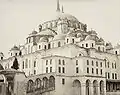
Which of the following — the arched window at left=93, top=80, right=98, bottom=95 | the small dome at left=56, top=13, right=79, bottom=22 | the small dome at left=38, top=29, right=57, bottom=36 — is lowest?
the arched window at left=93, top=80, right=98, bottom=95

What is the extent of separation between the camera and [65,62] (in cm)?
1825

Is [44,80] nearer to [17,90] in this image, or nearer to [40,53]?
[40,53]

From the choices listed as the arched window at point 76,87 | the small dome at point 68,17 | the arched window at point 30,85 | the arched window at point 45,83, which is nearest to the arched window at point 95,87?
the arched window at point 76,87

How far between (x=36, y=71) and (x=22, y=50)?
396 centimetres

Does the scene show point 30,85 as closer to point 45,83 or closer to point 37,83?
point 37,83

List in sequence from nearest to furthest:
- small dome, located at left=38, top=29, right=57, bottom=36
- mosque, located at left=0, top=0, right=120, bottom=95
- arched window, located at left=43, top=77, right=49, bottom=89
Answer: arched window, located at left=43, top=77, right=49, bottom=89 → mosque, located at left=0, top=0, right=120, bottom=95 → small dome, located at left=38, top=29, right=57, bottom=36

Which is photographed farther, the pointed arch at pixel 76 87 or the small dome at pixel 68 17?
the small dome at pixel 68 17

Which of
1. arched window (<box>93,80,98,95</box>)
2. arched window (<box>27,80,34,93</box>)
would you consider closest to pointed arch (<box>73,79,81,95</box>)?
arched window (<box>93,80,98,95</box>)

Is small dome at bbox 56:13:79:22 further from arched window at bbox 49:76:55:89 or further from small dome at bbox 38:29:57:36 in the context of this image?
arched window at bbox 49:76:55:89

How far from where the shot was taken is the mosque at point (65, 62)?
1755 cm

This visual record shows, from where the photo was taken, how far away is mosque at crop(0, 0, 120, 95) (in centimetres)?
1755

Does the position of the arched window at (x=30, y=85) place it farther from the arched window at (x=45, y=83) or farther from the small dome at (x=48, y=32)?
the small dome at (x=48, y=32)

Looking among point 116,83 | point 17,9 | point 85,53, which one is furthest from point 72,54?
point 17,9

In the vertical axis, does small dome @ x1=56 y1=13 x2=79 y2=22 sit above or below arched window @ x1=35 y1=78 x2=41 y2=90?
above
